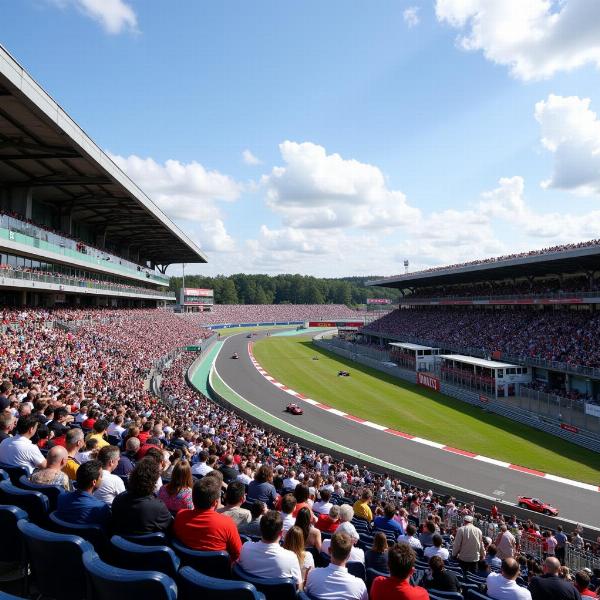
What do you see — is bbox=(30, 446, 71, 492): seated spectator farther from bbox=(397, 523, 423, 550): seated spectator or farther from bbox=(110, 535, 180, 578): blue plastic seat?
bbox=(397, 523, 423, 550): seated spectator

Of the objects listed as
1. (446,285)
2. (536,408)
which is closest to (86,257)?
(536,408)

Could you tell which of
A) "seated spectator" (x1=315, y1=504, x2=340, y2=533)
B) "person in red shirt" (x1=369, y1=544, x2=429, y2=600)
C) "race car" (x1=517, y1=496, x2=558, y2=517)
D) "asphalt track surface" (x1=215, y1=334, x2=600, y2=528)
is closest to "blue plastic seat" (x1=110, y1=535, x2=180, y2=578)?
"person in red shirt" (x1=369, y1=544, x2=429, y2=600)

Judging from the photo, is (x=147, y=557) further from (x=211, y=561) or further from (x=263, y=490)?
(x=263, y=490)

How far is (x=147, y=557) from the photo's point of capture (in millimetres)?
3316

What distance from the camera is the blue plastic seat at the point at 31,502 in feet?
14.0

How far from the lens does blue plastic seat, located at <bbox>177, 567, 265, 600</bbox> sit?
9.27ft

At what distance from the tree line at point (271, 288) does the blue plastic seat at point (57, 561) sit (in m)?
157

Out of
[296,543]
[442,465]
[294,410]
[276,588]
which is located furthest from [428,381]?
[276,588]

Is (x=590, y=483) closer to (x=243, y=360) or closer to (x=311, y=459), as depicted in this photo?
(x=311, y=459)

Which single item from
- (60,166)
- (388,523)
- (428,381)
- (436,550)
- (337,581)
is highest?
(60,166)

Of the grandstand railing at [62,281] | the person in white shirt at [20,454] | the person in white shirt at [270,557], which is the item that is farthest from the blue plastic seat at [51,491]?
the grandstand railing at [62,281]

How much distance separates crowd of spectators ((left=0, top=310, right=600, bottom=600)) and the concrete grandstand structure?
543 cm

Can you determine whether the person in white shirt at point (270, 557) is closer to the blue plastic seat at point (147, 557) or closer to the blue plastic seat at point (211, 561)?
the blue plastic seat at point (211, 561)

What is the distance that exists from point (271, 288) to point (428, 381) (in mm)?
145306
